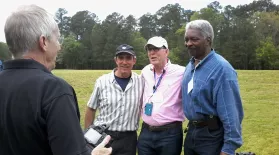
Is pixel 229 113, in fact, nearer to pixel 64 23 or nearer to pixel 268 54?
pixel 268 54

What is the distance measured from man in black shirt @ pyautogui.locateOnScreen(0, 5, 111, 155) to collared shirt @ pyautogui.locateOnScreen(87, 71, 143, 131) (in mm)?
2259

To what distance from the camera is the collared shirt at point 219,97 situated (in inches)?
116

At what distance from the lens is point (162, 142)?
3688 mm

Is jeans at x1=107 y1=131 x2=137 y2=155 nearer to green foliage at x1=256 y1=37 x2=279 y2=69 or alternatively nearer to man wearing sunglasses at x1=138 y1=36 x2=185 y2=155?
man wearing sunglasses at x1=138 y1=36 x2=185 y2=155

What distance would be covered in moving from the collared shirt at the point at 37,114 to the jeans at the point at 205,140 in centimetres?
181

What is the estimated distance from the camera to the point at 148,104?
3783 millimetres

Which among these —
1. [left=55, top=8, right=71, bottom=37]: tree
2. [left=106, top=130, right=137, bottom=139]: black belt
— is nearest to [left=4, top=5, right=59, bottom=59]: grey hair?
[left=106, top=130, right=137, bottom=139]: black belt

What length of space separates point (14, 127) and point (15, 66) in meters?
0.30

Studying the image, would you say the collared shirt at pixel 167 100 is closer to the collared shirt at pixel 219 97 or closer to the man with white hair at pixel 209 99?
the man with white hair at pixel 209 99

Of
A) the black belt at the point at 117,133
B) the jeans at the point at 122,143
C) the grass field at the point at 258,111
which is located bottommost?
the grass field at the point at 258,111

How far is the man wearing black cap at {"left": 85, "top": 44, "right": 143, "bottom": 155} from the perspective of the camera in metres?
3.91

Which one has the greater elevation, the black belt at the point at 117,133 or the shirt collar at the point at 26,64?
the shirt collar at the point at 26,64

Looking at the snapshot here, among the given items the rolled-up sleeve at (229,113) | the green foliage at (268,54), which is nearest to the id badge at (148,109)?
the rolled-up sleeve at (229,113)

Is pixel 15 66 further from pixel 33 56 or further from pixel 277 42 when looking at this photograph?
pixel 277 42
